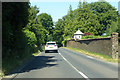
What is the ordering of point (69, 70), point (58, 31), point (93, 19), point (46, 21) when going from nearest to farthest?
point (69, 70) < point (93, 19) < point (46, 21) < point (58, 31)

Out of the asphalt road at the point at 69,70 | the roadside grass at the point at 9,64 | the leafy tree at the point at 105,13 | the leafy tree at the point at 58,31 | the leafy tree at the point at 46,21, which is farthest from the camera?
the leafy tree at the point at 58,31

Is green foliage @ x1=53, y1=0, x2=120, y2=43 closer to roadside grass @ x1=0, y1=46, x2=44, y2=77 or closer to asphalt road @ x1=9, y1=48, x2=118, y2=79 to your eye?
asphalt road @ x1=9, y1=48, x2=118, y2=79

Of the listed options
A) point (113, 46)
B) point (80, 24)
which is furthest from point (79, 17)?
point (113, 46)

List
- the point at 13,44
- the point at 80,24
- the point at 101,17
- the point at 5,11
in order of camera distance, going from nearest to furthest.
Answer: the point at 5,11
the point at 13,44
the point at 80,24
the point at 101,17

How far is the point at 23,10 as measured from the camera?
12.3 metres

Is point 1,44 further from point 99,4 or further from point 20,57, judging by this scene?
point 99,4

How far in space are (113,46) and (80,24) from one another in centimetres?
3640

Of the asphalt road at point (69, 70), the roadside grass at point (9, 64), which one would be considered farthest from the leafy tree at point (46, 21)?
the asphalt road at point (69, 70)

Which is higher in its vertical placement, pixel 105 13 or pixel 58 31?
pixel 105 13

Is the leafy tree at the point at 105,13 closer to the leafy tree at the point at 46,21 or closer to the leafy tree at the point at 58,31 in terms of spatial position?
the leafy tree at the point at 46,21

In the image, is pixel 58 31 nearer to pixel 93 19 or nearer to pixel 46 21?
pixel 46 21

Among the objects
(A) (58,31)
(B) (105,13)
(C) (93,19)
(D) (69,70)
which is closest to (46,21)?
(A) (58,31)

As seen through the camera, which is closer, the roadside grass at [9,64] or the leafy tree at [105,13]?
the roadside grass at [9,64]

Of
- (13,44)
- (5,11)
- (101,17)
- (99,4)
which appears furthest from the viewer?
(99,4)
